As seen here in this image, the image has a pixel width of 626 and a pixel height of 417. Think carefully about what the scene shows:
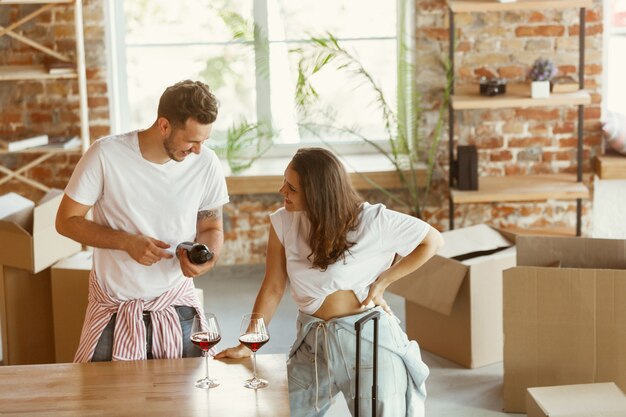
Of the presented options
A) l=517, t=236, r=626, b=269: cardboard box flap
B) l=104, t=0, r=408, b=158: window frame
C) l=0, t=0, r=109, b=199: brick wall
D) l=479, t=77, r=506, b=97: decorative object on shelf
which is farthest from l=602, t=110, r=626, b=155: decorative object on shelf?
l=0, t=0, r=109, b=199: brick wall

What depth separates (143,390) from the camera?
2570 mm

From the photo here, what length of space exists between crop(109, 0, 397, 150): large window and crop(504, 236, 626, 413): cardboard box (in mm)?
2192

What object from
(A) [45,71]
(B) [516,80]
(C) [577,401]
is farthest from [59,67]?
(C) [577,401]

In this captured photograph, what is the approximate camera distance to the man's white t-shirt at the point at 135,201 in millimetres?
2928

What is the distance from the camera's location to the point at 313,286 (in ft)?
9.57

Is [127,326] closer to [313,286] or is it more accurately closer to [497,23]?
[313,286]

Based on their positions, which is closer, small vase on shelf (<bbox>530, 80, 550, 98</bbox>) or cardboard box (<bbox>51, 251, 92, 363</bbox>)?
cardboard box (<bbox>51, 251, 92, 363</bbox>)

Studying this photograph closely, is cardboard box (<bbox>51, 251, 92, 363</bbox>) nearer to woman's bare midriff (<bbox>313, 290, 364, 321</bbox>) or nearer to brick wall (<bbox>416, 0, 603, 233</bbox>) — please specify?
woman's bare midriff (<bbox>313, 290, 364, 321</bbox>)

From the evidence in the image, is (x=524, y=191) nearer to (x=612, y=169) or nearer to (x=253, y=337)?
(x=612, y=169)

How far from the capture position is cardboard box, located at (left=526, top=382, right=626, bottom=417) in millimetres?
3414

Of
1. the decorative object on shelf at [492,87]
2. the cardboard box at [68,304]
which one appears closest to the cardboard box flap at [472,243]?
the decorative object on shelf at [492,87]

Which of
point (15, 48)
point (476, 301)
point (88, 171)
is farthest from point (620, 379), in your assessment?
point (15, 48)

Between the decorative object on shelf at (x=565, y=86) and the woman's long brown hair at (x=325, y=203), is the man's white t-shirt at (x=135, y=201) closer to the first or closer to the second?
the woman's long brown hair at (x=325, y=203)

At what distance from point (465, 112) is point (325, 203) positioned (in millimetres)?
3029
